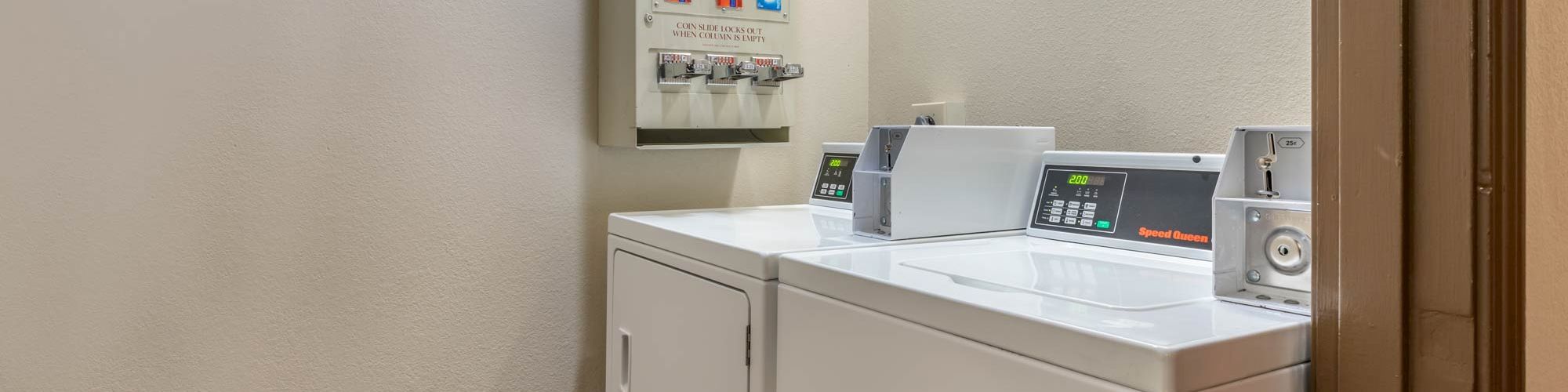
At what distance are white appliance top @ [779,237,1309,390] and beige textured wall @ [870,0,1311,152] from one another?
36cm

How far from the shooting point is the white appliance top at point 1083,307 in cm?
87

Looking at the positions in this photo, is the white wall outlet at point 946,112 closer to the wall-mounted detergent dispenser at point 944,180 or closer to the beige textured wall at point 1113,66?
the beige textured wall at point 1113,66

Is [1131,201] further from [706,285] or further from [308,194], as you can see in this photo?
[308,194]

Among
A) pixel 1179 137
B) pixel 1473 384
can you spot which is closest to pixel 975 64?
pixel 1179 137

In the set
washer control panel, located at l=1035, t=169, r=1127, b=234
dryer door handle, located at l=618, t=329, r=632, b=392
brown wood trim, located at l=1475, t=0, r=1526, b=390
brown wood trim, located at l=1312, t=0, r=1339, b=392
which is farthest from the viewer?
dryer door handle, located at l=618, t=329, r=632, b=392

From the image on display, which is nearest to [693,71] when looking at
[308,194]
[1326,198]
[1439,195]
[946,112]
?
[946,112]

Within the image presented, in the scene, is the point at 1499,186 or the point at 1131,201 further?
the point at 1131,201

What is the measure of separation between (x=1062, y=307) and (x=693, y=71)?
1187 mm

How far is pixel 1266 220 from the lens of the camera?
109 centimetres

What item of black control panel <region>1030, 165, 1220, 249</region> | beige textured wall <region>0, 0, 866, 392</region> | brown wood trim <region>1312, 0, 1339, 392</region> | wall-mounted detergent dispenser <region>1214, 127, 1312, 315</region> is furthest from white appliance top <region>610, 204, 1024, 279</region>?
brown wood trim <region>1312, 0, 1339, 392</region>

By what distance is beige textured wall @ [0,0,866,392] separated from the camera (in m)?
1.68

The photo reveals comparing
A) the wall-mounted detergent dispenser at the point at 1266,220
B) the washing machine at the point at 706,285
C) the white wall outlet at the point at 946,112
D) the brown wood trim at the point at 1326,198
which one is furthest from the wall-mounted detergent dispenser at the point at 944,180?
the brown wood trim at the point at 1326,198

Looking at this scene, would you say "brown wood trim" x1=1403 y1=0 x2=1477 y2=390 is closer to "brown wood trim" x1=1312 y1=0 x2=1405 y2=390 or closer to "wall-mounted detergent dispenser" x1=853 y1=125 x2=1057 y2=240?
A: "brown wood trim" x1=1312 y1=0 x2=1405 y2=390

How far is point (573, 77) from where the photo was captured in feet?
7.01
